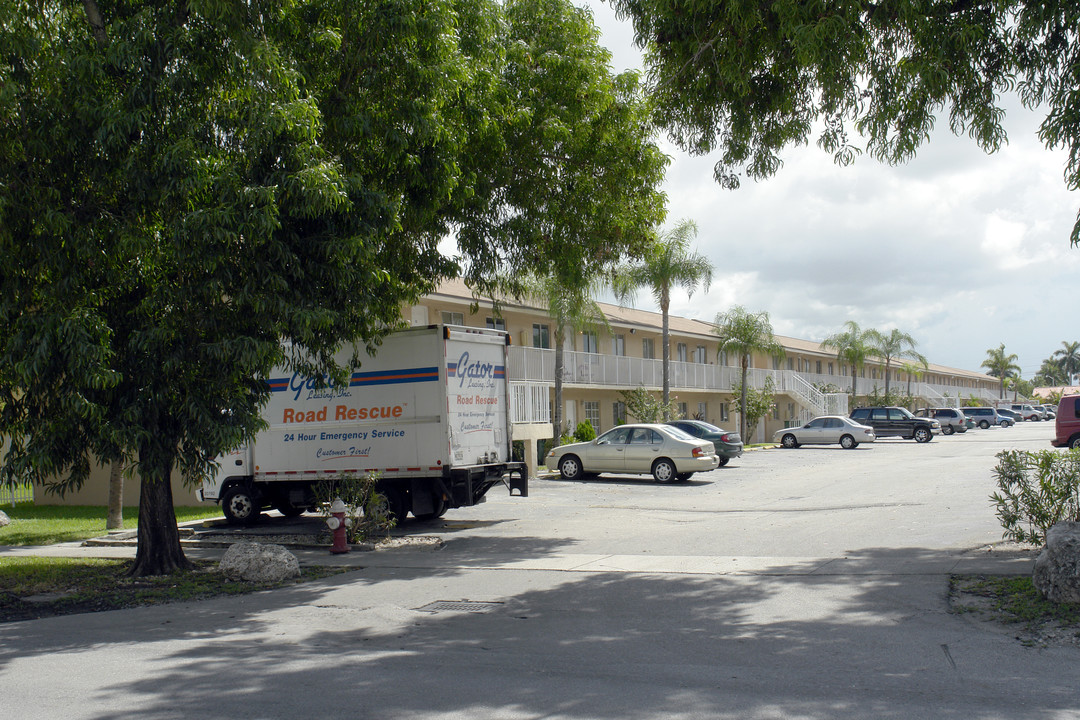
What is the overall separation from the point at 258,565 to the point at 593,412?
27.3m

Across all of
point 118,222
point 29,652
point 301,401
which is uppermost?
point 118,222

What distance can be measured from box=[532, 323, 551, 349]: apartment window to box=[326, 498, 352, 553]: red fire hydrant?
21.6 metres

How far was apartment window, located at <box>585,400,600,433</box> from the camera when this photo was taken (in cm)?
3688

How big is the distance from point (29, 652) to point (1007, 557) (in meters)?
9.79

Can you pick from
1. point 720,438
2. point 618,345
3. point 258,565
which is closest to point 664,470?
point 720,438

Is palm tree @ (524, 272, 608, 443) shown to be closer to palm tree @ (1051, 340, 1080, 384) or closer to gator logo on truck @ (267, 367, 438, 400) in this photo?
gator logo on truck @ (267, 367, 438, 400)

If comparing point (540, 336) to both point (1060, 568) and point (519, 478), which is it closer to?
point (519, 478)

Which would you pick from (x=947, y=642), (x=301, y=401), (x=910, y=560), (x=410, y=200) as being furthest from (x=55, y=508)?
(x=947, y=642)

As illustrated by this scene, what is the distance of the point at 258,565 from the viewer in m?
10.5

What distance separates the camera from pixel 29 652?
7.26 m

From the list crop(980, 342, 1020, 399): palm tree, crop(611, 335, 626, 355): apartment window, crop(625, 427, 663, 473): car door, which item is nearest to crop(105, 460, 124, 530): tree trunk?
crop(625, 427, 663, 473): car door

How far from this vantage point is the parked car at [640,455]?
22812 millimetres

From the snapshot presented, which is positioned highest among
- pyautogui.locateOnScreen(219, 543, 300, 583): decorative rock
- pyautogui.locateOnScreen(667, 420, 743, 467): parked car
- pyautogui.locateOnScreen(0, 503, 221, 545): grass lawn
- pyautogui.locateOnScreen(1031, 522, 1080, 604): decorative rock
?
A: pyautogui.locateOnScreen(667, 420, 743, 467): parked car

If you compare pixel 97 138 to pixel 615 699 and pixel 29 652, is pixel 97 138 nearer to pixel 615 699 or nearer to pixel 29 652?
pixel 29 652
